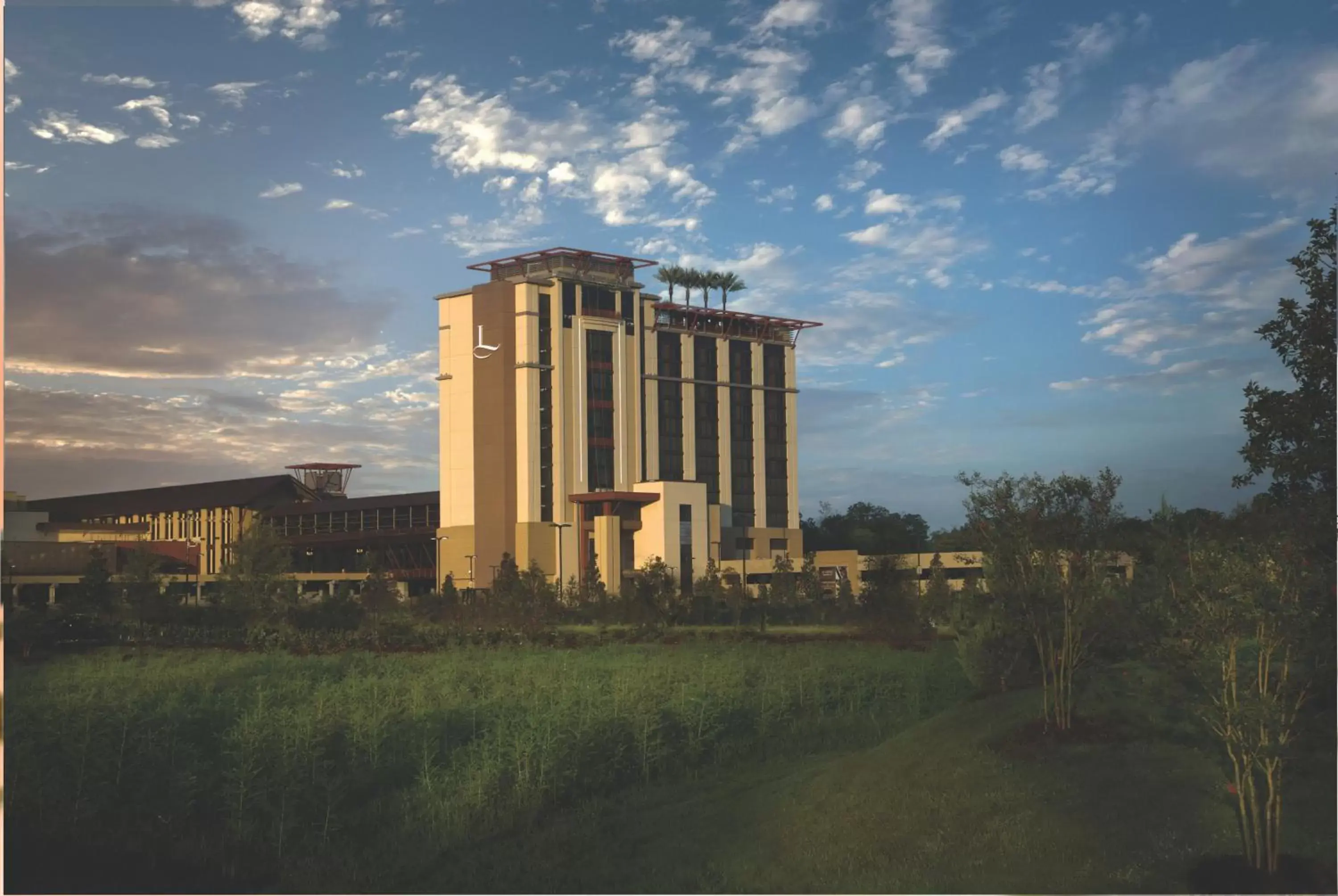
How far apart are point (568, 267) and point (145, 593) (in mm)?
43214

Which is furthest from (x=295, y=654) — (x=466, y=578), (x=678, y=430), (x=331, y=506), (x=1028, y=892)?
(x=678, y=430)

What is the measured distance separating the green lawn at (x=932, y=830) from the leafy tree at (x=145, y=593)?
2740 cm

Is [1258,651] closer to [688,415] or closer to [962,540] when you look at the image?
[962,540]

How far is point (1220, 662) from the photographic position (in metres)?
10.6

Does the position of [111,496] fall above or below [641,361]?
below

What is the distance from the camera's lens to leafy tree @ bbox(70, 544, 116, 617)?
36.3 meters

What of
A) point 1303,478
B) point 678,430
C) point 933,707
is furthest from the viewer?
point 678,430

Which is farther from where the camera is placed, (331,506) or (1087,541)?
(331,506)

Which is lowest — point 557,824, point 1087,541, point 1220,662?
point 557,824

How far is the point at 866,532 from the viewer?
9450 centimetres

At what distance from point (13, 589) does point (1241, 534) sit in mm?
38596

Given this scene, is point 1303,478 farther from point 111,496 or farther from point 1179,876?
point 111,496

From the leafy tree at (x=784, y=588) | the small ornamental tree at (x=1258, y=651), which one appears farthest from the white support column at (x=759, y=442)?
the small ornamental tree at (x=1258, y=651)

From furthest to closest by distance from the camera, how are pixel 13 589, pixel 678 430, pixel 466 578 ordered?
pixel 678 430
pixel 466 578
pixel 13 589
